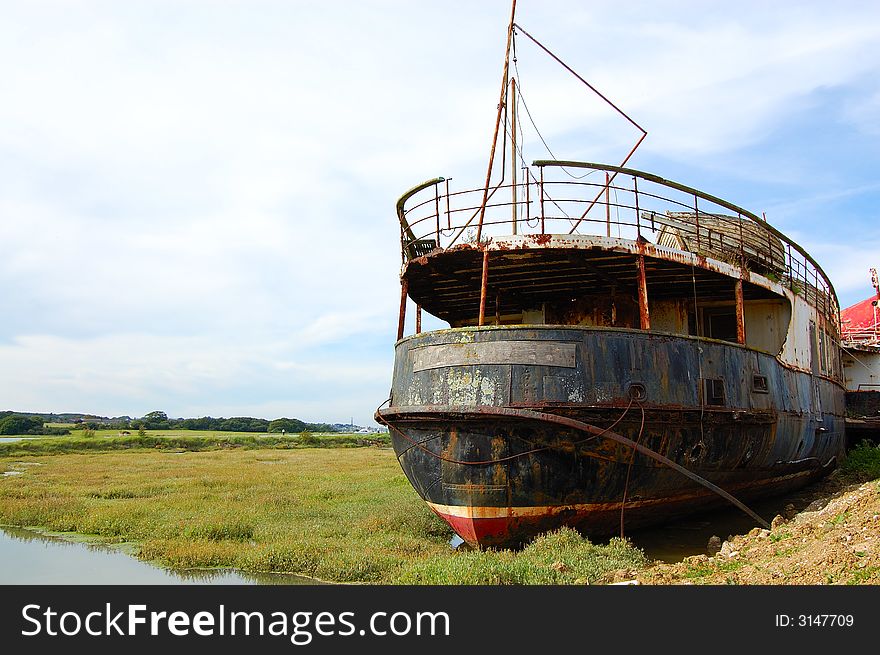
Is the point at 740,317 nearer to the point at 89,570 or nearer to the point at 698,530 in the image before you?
the point at 698,530

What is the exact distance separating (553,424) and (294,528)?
5.07 metres

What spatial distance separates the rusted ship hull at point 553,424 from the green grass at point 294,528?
57cm

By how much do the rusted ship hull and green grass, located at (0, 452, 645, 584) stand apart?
57 centimetres

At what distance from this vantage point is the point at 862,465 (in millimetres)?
14805

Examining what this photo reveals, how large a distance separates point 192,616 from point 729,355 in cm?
791

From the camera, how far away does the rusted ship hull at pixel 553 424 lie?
324 inches

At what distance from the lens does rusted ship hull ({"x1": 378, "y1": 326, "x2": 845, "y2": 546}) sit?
822 cm

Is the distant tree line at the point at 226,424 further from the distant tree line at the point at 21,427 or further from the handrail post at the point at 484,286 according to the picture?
the handrail post at the point at 484,286

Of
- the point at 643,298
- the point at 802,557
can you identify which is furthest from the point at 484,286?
the point at 802,557

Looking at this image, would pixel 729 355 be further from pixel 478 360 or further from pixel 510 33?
pixel 510 33

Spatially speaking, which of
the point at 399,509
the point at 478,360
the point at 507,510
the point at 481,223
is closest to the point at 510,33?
the point at 481,223

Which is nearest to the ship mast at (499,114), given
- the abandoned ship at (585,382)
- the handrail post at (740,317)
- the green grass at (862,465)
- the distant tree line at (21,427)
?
the abandoned ship at (585,382)

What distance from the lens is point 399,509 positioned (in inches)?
486

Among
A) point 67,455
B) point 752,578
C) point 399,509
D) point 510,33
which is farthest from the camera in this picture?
point 67,455
